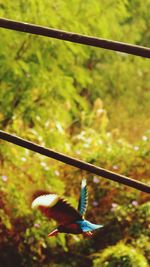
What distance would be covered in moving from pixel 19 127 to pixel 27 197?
568 mm

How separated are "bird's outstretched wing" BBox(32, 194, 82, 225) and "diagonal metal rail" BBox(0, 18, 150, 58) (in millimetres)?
291

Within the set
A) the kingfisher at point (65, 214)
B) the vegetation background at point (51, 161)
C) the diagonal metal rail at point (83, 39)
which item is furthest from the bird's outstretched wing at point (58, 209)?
the vegetation background at point (51, 161)

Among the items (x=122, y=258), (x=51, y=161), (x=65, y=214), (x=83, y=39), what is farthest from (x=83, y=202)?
(x=51, y=161)

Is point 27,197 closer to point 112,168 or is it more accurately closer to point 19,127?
point 19,127

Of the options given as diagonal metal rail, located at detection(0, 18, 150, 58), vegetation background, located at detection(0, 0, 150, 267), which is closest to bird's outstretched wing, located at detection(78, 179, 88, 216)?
diagonal metal rail, located at detection(0, 18, 150, 58)

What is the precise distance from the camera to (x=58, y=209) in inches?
45.5

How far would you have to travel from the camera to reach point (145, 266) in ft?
13.8

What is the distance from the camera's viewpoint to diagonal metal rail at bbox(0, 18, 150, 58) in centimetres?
103

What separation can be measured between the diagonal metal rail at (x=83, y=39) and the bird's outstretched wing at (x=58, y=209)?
0.95 feet

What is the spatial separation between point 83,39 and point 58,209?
31 centimetres

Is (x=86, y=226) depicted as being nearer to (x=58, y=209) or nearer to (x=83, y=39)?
(x=58, y=209)

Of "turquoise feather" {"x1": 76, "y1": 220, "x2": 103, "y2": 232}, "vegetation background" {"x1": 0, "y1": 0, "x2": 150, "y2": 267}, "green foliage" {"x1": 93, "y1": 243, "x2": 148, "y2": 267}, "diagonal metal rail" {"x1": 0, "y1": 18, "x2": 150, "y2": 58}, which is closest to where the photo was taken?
"diagonal metal rail" {"x1": 0, "y1": 18, "x2": 150, "y2": 58}

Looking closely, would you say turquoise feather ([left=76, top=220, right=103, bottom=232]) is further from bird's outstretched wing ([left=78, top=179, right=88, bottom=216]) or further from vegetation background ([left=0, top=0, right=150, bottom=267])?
vegetation background ([left=0, top=0, right=150, bottom=267])

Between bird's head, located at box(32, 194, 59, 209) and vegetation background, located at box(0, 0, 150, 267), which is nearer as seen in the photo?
bird's head, located at box(32, 194, 59, 209)
